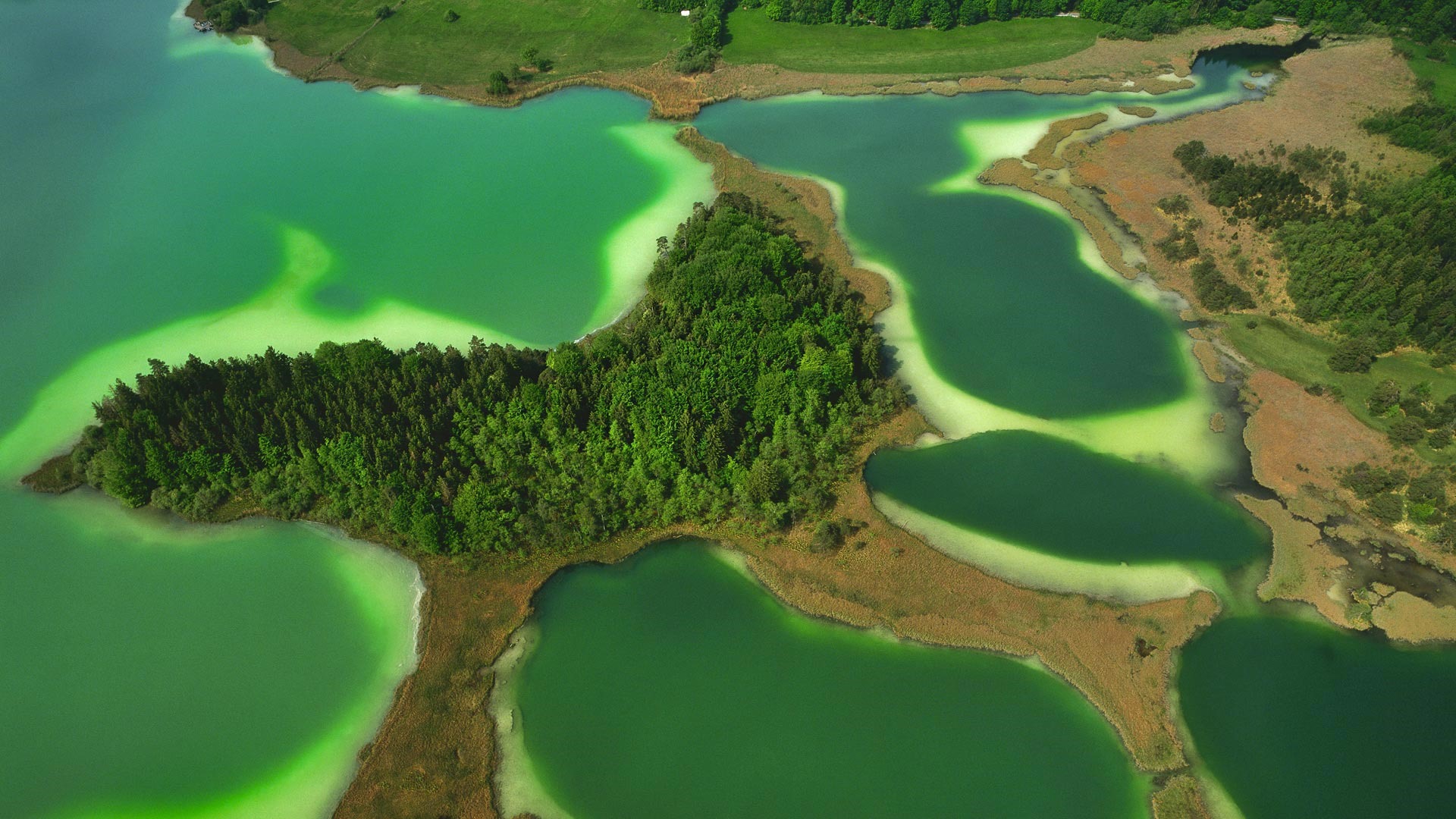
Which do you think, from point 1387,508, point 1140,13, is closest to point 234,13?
point 1140,13

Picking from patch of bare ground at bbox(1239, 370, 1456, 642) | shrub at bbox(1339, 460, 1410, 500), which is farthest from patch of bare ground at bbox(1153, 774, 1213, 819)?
shrub at bbox(1339, 460, 1410, 500)

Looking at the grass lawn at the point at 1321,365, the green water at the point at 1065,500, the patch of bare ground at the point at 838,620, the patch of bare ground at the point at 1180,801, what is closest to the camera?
the patch of bare ground at the point at 1180,801

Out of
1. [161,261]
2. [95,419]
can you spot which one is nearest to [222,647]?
[95,419]

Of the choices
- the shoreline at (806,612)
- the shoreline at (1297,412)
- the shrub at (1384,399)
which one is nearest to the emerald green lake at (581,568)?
the shoreline at (806,612)

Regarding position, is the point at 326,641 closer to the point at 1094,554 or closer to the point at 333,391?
the point at 333,391

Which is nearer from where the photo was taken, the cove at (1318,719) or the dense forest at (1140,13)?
the cove at (1318,719)

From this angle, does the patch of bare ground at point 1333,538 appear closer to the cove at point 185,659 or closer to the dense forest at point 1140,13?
the cove at point 185,659
